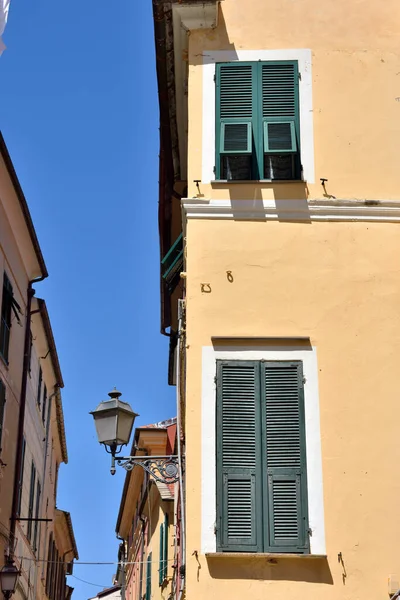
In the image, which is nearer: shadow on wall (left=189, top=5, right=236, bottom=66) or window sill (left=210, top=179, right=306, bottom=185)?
window sill (left=210, top=179, right=306, bottom=185)

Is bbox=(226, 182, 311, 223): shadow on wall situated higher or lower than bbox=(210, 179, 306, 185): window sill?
lower

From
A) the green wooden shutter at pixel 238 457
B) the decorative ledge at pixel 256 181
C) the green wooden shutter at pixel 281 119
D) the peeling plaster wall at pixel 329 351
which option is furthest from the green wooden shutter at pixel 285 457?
the green wooden shutter at pixel 281 119

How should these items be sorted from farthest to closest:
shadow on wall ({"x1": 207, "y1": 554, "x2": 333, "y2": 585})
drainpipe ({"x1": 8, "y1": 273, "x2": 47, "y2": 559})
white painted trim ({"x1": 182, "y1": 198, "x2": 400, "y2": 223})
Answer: drainpipe ({"x1": 8, "y1": 273, "x2": 47, "y2": 559}) < white painted trim ({"x1": 182, "y1": 198, "x2": 400, "y2": 223}) < shadow on wall ({"x1": 207, "y1": 554, "x2": 333, "y2": 585})

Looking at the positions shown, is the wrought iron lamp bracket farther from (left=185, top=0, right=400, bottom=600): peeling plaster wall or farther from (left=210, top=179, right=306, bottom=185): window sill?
(left=210, top=179, right=306, bottom=185): window sill

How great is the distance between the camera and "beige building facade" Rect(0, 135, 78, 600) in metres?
18.4

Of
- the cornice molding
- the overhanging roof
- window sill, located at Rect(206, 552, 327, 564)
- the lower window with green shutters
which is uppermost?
the overhanging roof

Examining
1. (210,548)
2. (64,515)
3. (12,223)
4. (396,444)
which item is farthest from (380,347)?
(64,515)

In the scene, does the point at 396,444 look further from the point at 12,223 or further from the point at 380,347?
the point at 12,223

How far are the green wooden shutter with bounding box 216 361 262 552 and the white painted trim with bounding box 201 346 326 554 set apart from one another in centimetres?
7

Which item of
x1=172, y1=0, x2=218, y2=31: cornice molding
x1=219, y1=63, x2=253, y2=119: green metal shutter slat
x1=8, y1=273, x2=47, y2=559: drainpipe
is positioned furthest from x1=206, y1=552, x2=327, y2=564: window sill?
x1=8, y1=273, x2=47, y2=559: drainpipe

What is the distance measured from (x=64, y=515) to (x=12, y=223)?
15.7 meters

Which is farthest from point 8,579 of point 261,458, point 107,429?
point 261,458

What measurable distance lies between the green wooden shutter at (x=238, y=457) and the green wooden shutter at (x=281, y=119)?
2.34 meters

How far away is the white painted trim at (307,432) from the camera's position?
30.2 feet
